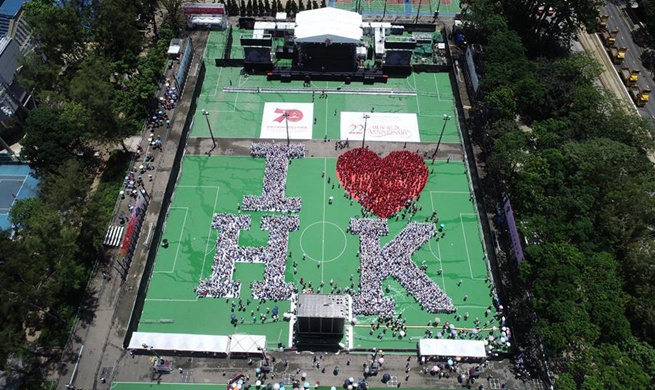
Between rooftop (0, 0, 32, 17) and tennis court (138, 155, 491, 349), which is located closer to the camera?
tennis court (138, 155, 491, 349)

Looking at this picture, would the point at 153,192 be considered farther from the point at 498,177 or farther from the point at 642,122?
the point at 642,122

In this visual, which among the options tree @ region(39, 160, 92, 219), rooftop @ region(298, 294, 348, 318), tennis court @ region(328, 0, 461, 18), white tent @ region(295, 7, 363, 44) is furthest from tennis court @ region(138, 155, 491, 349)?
tennis court @ region(328, 0, 461, 18)

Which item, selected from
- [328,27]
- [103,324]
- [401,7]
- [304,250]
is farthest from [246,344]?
[401,7]

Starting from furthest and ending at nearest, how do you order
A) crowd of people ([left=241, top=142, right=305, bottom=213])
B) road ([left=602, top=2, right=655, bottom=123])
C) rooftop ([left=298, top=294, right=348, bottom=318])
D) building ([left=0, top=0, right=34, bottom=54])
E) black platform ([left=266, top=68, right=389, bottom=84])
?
black platform ([left=266, top=68, right=389, bottom=84])
road ([left=602, top=2, right=655, bottom=123])
building ([left=0, top=0, right=34, bottom=54])
crowd of people ([left=241, top=142, right=305, bottom=213])
rooftop ([left=298, top=294, right=348, bottom=318])

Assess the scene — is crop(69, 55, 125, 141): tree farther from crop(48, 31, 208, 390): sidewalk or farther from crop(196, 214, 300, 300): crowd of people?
crop(196, 214, 300, 300): crowd of people

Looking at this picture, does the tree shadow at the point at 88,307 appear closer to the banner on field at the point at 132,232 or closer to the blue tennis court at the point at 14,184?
the banner on field at the point at 132,232
